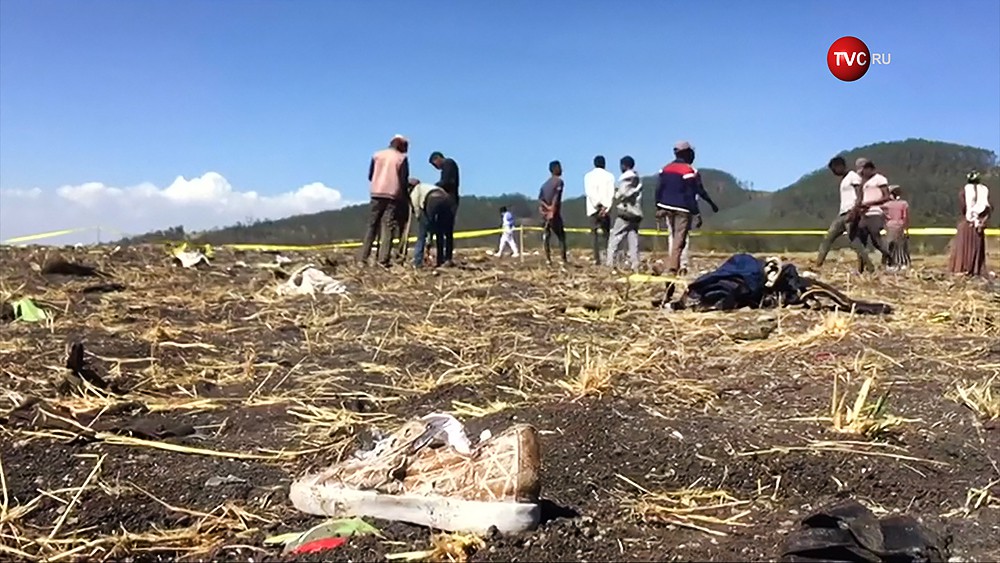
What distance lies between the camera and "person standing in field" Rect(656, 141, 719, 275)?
33.8 feet

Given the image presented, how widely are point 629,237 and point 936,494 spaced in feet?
28.6

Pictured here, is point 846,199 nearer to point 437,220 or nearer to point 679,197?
point 679,197

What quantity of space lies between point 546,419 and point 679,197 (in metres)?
7.25

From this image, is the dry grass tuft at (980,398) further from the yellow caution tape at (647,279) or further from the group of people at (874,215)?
the group of people at (874,215)

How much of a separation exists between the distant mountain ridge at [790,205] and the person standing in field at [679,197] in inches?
639

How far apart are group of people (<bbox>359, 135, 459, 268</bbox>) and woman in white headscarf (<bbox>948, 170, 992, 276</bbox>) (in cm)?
674

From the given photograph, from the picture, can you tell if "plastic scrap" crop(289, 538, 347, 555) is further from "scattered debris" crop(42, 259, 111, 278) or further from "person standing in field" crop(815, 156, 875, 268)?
"person standing in field" crop(815, 156, 875, 268)

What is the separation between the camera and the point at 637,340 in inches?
218

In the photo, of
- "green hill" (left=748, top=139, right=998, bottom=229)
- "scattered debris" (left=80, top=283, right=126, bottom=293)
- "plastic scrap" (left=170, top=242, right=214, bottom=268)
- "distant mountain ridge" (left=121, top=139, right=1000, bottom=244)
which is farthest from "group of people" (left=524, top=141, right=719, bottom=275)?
"green hill" (left=748, top=139, right=998, bottom=229)

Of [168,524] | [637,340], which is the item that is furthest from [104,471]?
[637,340]

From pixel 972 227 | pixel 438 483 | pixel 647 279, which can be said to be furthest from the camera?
pixel 972 227

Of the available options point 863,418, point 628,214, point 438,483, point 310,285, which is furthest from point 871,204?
point 438,483

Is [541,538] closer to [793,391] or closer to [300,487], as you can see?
[300,487]

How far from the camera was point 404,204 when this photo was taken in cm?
1162
